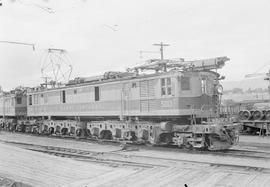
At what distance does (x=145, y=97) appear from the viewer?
19.2m

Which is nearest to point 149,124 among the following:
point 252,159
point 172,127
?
point 172,127

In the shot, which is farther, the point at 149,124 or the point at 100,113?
the point at 100,113

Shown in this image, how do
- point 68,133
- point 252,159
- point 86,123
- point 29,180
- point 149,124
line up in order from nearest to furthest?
point 29,180 → point 252,159 → point 149,124 → point 86,123 → point 68,133

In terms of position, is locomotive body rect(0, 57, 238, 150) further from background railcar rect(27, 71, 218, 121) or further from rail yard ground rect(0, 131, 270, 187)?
rail yard ground rect(0, 131, 270, 187)

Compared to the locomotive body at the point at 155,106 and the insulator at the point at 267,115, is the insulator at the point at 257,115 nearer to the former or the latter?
the insulator at the point at 267,115

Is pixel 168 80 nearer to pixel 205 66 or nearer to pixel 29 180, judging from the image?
pixel 205 66

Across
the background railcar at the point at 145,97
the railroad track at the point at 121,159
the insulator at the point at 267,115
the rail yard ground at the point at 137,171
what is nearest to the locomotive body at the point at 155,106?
the background railcar at the point at 145,97

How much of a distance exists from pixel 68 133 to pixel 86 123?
A: 8.63 feet

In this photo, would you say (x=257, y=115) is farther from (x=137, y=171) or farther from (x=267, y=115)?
(x=137, y=171)

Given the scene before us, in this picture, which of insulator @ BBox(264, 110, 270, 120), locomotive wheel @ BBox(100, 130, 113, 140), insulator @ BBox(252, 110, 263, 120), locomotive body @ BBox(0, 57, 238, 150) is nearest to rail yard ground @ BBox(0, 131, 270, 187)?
locomotive body @ BBox(0, 57, 238, 150)

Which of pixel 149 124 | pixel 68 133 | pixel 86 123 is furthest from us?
pixel 68 133

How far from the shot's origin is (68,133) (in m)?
26.6

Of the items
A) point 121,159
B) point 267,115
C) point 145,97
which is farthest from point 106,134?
point 267,115

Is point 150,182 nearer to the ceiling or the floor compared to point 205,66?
nearer to the floor
